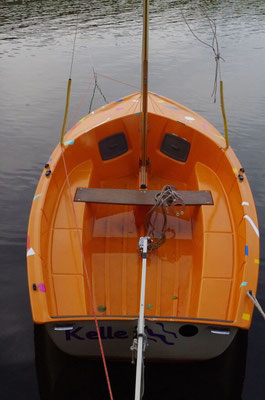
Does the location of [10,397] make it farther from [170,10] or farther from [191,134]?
[170,10]

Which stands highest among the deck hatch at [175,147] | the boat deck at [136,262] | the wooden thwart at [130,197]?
the deck hatch at [175,147]

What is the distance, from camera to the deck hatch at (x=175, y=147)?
22.9ft

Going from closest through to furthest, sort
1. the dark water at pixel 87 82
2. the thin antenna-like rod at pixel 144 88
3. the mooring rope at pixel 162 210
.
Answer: the thin antenna-like rod at pixel 144 88, the mooring rope at pixel 162 210, the dark water at pixel 87 82

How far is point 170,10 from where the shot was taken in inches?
1128

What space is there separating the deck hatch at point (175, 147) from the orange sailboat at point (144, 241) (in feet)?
0.07

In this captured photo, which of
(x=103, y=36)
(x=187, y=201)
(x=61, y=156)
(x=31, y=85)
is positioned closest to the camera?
(x=187, y=201)

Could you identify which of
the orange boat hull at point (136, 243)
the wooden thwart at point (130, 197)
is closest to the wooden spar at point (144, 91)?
the wooden thwart at point (130, 197)

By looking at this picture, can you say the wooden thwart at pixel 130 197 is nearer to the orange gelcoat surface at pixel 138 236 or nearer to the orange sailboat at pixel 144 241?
the orange sailboat at pixel 144 241

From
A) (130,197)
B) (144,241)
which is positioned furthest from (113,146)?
(144,241)

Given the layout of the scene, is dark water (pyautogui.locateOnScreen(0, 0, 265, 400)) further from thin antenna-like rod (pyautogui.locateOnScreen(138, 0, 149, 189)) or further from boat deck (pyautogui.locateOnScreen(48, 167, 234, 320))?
thin antenna-like rod (pyautogui.locateOnScreen(138, 0, 149, 189))

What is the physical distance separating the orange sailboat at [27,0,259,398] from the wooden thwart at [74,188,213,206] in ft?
0.06

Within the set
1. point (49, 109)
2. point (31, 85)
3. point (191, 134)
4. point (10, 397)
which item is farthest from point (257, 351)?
point (31, 85)

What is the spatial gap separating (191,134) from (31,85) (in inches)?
448

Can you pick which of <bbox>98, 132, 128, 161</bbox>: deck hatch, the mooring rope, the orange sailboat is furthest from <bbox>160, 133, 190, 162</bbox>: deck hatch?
the mooring rope
